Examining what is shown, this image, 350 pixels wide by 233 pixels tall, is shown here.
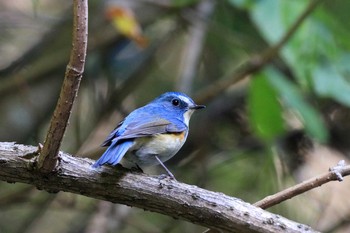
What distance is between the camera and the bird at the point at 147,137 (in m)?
2.65

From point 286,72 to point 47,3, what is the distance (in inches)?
73.0

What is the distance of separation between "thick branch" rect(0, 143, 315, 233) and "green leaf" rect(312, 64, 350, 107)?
1457mm

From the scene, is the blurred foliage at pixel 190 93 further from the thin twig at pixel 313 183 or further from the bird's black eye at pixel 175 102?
the thin twig at pixel 313 183

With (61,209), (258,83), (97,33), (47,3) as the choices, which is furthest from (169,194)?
(47,3)

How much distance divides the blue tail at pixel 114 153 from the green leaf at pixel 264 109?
51.2 inches

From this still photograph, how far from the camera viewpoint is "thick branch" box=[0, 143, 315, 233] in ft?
7.66

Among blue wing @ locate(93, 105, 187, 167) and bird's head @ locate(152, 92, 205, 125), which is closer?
blue wing @ locate(93, 105, 187, 167)

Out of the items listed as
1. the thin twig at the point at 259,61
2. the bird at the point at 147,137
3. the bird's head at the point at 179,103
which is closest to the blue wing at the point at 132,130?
the bird at the point at 147,137

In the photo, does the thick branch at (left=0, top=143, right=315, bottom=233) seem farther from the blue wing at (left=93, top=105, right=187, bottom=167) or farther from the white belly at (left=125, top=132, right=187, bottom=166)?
the white belly at (left=125, top=132, right=187, bottom=166)

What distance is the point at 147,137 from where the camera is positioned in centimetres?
280

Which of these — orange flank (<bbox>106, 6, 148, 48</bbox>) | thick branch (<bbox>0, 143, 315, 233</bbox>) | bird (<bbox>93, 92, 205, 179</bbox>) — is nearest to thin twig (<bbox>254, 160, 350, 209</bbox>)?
thick branch (<bbox>0, 143, 315, 233</bbox>)

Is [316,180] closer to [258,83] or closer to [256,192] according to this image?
[258,83]

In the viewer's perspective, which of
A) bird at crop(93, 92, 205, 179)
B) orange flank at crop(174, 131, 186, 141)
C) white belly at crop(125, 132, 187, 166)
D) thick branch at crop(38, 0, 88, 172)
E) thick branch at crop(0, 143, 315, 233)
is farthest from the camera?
orange flank at crop(174, 131, 186, 141)

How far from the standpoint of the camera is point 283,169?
446 centimetres
